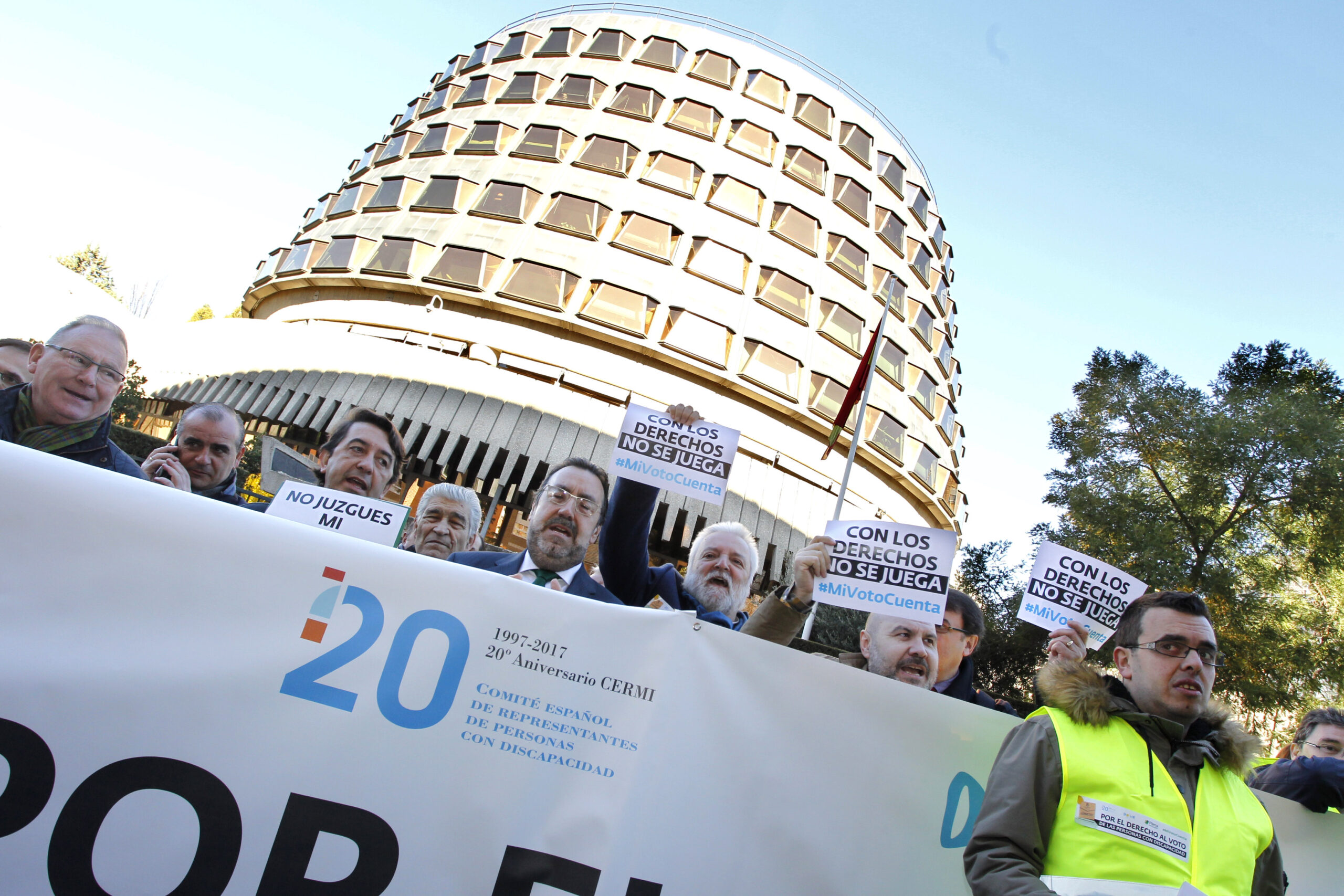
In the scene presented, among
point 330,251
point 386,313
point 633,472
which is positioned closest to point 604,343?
point 386,313

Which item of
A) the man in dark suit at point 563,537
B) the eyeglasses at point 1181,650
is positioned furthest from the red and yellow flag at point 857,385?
the eyeglasses at point 1181,650

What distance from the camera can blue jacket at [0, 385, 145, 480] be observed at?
10.8 ft

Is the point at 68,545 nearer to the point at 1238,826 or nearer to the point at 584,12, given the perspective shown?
the point at 1238,826

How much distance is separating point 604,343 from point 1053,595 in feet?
61.4

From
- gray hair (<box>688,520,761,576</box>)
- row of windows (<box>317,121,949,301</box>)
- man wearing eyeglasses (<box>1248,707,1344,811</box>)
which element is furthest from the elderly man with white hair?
row of windows (<box>317,121,949,301</box>)

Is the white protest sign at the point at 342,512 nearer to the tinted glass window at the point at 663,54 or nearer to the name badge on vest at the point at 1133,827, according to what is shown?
the name badge on vest at the point at 1133,827

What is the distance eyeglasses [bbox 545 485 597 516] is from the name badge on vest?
2355 millimetres

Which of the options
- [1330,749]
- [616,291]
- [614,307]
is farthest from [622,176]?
[1330,749]

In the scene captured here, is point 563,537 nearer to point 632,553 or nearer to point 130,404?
point 632,553

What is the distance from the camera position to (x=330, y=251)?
82.5ft

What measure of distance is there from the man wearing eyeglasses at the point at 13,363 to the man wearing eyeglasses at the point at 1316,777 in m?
6.81

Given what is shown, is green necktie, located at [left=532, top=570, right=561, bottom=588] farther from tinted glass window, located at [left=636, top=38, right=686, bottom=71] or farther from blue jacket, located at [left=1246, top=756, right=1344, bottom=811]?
tinted glass window, located at [left=636, top=38, right=686, bottom=71]

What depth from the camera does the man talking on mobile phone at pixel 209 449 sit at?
380 cm

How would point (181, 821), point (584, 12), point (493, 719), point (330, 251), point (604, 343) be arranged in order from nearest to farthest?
point (181, 821) < point (493, 719) < point (604, 343) < point (330, 251) < point (584, 12)
